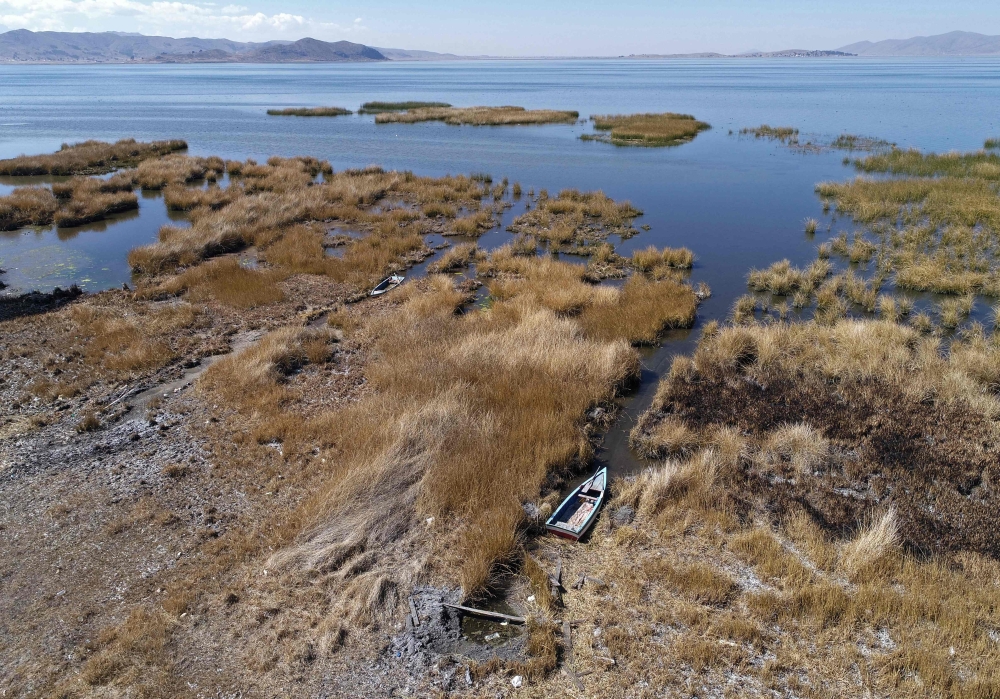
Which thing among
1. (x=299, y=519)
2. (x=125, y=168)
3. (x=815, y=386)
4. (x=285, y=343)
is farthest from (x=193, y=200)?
(x=815, y=386)

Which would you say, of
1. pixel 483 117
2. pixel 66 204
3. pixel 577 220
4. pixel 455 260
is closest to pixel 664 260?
pixel 577 220

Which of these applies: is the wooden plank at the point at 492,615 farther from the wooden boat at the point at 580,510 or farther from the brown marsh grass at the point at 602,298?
the brown marsh grass at the point at 602,298

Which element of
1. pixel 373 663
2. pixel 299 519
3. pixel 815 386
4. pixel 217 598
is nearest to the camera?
pixel 373 663

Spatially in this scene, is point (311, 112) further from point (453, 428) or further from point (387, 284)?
point (453, 428)

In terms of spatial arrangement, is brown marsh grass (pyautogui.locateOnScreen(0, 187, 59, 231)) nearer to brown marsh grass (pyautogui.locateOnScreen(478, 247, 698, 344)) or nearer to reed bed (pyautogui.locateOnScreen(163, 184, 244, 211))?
reed bed (pyautogui.locateOnScreen(163, 184, 244, 211))

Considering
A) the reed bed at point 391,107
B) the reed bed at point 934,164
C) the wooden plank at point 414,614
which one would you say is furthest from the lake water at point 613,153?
the reed bed at point 391,107

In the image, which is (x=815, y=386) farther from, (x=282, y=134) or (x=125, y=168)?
(x=282, y=134)
